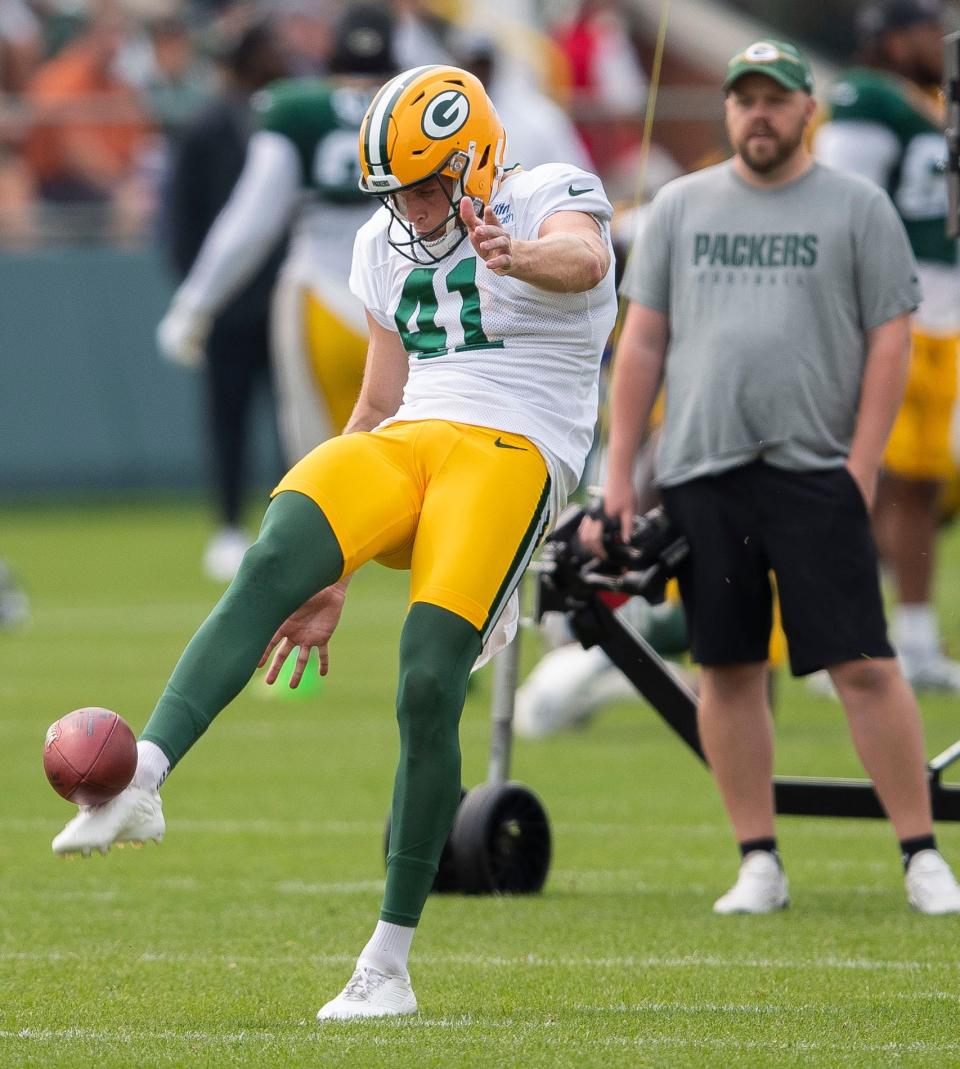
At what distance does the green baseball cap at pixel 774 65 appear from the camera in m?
5.64

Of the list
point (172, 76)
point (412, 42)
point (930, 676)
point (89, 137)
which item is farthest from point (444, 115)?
point (172, 76)

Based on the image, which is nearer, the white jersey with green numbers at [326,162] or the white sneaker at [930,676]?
the white sneaker at [930,676]

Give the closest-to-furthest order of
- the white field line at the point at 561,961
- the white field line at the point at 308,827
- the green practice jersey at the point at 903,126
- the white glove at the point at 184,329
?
the white field line at the point at 561,961 < the white field line at the point at 308,827 < the green practice jersey at the point at 903,126 < the white glove at the point at 184,329

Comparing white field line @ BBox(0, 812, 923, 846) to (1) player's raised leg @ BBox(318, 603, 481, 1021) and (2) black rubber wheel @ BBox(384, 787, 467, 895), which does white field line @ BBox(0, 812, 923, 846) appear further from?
(1) player's raised leg @ BBox(318, 603, 481, 1021)

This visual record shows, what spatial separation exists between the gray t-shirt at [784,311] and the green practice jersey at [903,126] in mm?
3287

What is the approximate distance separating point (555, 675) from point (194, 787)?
→ 1.74 metres

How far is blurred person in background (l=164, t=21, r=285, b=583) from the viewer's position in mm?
14625

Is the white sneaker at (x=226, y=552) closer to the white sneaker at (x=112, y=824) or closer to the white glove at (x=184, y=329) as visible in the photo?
the white glove at (x=184, y=329)

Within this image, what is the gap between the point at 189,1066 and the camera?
405cm

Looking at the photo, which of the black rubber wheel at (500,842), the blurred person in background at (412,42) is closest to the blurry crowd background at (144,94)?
the blurred person in background at (412,42)

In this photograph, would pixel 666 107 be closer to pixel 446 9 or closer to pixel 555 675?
pixel 446 9

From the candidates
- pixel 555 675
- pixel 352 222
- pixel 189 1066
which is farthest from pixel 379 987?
pixel 352 222

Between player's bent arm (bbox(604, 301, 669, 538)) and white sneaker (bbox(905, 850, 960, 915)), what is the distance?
3.64 feet

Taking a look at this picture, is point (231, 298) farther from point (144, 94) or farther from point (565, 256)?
point (565, 256)
